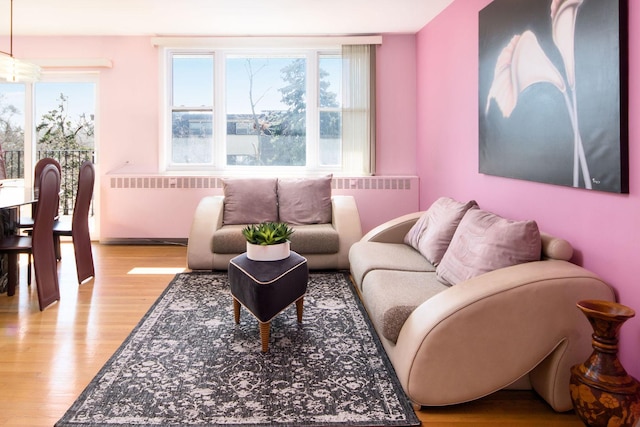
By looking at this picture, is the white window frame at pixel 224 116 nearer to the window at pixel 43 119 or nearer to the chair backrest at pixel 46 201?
the window at pixel 43 119

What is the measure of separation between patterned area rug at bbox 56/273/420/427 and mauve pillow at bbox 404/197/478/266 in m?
0.60

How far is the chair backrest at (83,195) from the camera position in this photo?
3.64m

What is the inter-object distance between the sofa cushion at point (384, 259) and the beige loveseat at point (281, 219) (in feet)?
1.88

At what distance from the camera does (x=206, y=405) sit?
6.59ft

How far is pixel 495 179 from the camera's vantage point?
3.30 m

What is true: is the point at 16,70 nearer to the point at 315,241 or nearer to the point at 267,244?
the point at 267,244

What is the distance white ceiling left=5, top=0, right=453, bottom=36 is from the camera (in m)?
4.25

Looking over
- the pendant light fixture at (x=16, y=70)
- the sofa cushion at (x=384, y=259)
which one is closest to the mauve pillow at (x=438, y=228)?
the sofa cushion at (x=384, y=259)

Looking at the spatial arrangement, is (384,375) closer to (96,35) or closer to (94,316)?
(94,316)

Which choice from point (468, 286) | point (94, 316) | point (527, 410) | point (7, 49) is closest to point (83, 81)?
point (7, 49)

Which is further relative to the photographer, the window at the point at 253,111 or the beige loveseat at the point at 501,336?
the window at the point at 253,111

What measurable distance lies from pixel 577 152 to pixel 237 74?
4252 mm

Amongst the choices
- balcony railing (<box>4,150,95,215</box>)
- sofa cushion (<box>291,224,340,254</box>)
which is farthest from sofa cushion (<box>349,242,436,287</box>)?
balcony railing (<box>4,150,95,215</box>)

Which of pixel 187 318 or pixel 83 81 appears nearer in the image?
pixel 187 318
